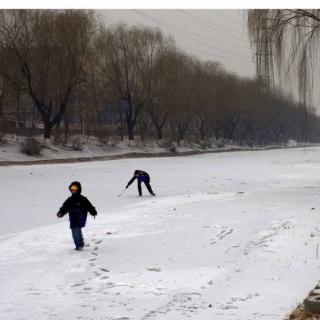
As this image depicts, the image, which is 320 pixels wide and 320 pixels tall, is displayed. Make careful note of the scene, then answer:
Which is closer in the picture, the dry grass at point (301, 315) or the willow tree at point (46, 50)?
the dry grass at point (301, 315)

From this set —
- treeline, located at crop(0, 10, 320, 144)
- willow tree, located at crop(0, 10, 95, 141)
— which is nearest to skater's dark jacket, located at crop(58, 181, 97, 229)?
treeline, located at crop(0, 10, 320, 144)

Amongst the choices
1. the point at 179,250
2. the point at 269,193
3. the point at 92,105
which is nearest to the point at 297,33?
the point at 269,193

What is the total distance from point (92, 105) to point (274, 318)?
4247 cm

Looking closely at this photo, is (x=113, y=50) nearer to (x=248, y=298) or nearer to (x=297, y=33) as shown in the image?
(x=297, y=33)

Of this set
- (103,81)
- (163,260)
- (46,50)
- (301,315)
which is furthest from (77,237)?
(103,81)

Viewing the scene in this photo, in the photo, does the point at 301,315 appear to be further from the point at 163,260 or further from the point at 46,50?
the point at 46,50

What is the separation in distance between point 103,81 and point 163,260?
136ft

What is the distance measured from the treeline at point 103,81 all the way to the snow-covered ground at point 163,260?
441cm

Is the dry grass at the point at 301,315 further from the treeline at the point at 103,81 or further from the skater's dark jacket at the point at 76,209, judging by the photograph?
the treeline at the point at 103,81

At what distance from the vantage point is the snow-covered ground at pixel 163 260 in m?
5.58

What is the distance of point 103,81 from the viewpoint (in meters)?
47.8

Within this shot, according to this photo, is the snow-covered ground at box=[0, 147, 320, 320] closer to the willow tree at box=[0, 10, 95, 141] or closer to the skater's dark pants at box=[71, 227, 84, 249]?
the skater's dark pants at box=[71, 227, 84, 249]

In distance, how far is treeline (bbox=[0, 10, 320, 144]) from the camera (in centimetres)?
3506

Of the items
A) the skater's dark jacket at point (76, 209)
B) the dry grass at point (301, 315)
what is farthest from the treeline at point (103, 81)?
the dry grass at point (301, 315)
